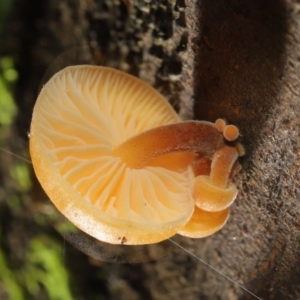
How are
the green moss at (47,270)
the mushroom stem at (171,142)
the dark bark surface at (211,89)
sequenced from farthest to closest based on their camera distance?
the green moss at (47,270)
the mushroom stem at (171,142)
the dark bark surface at (211,89)

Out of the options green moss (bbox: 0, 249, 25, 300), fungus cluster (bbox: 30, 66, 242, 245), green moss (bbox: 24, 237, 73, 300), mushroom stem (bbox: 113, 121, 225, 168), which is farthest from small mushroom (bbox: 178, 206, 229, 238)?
green moss (bbox: 0, 249, 25, 300)

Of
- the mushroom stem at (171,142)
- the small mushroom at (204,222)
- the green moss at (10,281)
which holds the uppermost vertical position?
the mushroom stem at (171,142)

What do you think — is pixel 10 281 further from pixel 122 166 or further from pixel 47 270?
pixel 122 166

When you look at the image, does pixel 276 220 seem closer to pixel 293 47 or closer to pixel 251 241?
pixel 251 241

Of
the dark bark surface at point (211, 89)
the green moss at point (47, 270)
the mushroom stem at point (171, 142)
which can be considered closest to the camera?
the dark bark surface at point (211, 89)

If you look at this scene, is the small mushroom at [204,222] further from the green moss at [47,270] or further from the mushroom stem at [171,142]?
the green moss at [47,270]

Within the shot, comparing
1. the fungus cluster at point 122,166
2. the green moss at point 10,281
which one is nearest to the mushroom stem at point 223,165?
the fungus cluster at point 122,166

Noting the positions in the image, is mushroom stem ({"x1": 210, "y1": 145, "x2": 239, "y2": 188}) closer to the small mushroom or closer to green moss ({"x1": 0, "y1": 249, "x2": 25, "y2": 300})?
the small mushroom

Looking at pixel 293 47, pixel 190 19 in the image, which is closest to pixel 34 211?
pixel 190 19
